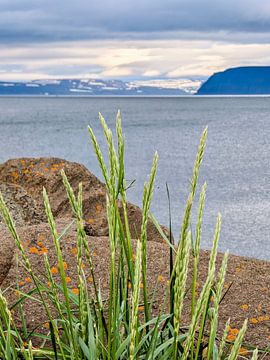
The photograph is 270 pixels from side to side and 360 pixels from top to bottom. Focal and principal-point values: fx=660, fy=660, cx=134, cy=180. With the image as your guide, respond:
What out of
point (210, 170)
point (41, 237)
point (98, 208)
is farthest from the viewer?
point (210, 170)

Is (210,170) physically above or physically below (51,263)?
below

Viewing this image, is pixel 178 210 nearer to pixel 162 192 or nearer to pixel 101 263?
pixel 162 192

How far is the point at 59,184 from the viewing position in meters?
9.71

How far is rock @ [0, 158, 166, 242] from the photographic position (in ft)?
29.3

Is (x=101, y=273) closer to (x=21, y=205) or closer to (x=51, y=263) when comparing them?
(x=51, y=263)

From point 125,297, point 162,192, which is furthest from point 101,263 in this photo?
point 162,192

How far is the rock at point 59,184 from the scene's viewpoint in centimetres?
894

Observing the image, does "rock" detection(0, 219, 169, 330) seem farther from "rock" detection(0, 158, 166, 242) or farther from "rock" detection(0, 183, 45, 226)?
"rock" detection(0, 158, 166, 242)

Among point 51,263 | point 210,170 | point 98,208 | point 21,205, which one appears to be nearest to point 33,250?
point 51,263

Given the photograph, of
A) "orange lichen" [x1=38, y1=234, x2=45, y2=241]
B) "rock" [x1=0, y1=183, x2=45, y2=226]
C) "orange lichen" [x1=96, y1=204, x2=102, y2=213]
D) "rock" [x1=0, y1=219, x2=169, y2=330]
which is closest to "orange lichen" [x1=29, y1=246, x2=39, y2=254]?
"rock" [x1=0, y1=219, x2=169, y2=330]

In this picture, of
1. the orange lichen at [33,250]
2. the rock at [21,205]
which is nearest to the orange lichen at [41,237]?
the orange lichen at [33,250]

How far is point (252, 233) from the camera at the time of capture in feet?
51.5

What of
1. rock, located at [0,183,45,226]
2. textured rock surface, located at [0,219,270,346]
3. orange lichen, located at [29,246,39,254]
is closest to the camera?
textured rock surface, located at [0,219,270,346]

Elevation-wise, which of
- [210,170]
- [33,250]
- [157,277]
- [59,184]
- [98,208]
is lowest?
[210,170]
